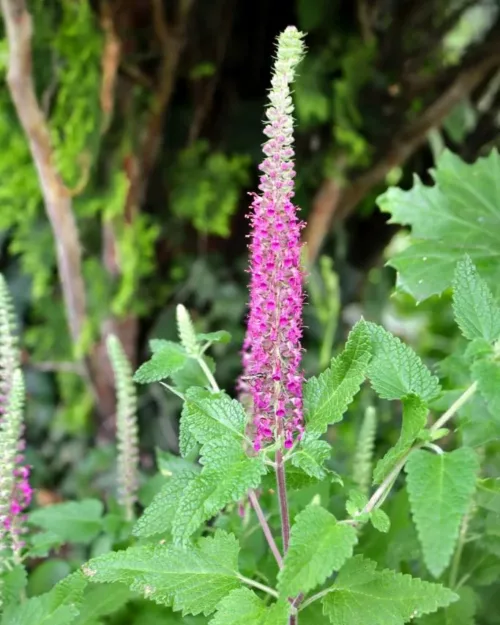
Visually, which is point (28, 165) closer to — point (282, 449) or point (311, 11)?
point (311, 11)

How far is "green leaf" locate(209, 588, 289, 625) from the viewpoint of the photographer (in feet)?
1.40

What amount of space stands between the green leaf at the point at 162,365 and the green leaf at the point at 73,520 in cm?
24

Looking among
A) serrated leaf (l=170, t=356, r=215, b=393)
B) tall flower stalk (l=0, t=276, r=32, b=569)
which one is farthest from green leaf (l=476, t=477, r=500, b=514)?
tall flower stalk (l=0, t=276, r=32, b=569)

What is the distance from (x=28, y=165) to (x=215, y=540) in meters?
0.92

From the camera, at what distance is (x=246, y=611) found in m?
0.44

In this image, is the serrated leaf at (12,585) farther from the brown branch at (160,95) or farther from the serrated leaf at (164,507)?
the brown branch at (160,95)

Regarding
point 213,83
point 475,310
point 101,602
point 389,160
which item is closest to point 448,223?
point 475,310

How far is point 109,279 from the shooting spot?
4.23ft

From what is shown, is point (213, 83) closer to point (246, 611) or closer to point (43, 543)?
point (43, 543)

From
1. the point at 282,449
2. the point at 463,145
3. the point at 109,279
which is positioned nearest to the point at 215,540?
the point at 282,449

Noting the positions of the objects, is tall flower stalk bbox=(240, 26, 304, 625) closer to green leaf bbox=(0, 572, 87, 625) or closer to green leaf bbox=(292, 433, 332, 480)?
green leaf bbox=(292, 433, 332, 480)

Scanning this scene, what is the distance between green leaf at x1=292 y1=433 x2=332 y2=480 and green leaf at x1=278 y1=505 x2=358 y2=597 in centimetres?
2

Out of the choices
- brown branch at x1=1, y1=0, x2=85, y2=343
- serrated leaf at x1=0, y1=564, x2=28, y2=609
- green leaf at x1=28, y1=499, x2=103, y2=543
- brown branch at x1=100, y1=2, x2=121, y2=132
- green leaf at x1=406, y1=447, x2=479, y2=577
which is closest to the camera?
green leaf at x1=406, y1=447, x2=479, y2=577

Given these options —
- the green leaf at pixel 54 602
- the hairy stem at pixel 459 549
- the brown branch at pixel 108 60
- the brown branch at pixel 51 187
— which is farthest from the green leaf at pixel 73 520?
the brown branch at pixel 108 60
